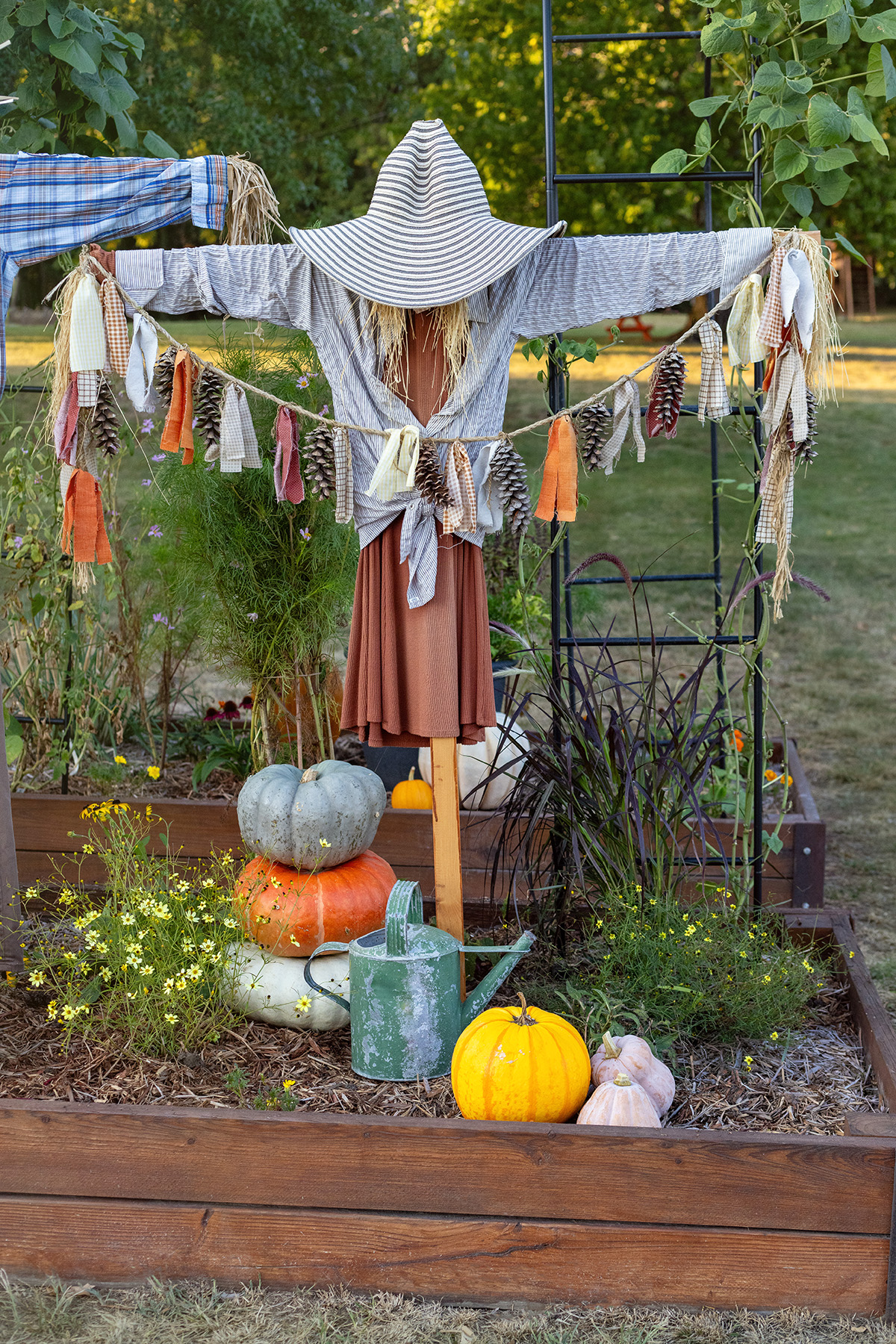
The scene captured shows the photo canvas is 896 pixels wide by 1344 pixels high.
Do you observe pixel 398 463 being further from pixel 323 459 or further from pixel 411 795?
pixel 411 795

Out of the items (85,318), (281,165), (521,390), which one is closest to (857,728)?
(85,318)

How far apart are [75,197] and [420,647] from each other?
1329 millimetres

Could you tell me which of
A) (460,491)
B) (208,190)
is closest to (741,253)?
(460,491)

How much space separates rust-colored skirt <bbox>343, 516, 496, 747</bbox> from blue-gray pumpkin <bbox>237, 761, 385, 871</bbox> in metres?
0.24

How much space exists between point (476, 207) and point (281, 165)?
9.79m

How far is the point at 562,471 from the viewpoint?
107 inches

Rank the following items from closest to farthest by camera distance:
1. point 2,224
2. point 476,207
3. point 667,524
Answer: point 476,207 → point 2,224 → point 667,524

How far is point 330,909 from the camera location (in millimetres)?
3041

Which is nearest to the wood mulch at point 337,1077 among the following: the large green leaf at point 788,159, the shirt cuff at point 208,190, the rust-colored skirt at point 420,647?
the rust-colored skirt at point 420,647

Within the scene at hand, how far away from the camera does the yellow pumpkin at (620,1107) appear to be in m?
2.45

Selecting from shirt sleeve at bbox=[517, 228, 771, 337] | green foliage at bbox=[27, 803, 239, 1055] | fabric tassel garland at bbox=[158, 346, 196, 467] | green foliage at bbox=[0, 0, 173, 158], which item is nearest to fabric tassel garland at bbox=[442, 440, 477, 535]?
shirt sleeve at bbox=[517, 228, 771, 337]

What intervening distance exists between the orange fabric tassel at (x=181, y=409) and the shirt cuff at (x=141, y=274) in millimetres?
146

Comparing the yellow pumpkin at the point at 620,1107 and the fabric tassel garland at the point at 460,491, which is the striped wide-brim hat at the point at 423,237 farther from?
the yellow pumpkin at the point at 620,1107

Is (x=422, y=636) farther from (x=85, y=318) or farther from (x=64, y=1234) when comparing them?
(x=64, y=1234)
